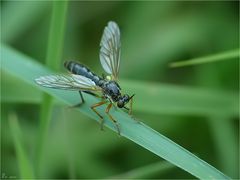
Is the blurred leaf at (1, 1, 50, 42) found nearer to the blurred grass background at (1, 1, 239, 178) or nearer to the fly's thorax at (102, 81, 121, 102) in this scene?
the blurred grass background at (1, 1, 239, 178)

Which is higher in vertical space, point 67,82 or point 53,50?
point 53,50

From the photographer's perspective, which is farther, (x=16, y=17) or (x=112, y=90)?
(x=16, y=17)

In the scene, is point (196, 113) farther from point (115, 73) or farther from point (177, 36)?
point (177, 36)

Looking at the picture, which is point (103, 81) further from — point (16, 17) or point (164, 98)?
point (16, 17)

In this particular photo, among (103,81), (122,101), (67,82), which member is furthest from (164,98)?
(67,82)

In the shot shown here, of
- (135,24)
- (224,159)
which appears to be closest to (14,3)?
(135,24)

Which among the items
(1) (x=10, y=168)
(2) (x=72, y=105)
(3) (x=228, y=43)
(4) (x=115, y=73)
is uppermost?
(3) (x=228, y=43)
